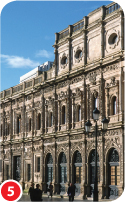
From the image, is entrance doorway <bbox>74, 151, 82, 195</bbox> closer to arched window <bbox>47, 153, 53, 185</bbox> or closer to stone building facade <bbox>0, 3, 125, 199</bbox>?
stone building facade <bbox>0, 3, 125, 199</bbox>

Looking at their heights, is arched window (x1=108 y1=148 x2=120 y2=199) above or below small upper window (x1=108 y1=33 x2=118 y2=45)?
below

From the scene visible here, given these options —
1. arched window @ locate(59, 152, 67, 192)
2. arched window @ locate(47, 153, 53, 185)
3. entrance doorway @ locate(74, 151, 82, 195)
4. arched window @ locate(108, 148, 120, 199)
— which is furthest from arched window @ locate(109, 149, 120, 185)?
arched window @ locate(47, 153, 53, 185)

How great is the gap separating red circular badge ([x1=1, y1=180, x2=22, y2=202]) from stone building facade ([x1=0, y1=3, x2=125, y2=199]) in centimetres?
1470

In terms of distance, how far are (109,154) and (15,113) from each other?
19.6m

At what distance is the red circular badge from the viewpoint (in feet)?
47.7

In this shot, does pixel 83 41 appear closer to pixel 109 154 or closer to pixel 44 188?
pixel 109 154

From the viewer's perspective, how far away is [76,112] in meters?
35.7

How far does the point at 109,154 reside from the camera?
31016 millimetres

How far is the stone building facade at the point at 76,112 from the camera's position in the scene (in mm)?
30562

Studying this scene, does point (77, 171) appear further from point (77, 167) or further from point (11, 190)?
point (11, 190)

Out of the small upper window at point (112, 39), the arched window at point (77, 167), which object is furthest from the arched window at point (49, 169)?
the small upper window at point (112, 39)

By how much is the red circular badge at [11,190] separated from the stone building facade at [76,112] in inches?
579

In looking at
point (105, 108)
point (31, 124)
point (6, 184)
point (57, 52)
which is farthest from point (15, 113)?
point (6, 184)

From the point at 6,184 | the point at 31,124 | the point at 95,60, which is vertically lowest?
the point at 6,184
